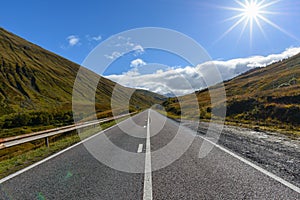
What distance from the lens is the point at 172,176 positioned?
5.11 metres

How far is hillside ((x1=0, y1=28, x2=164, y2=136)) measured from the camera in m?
61.9

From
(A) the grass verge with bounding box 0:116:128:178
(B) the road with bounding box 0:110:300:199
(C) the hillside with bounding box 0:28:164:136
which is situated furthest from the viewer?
(C) the hillside with bounding box 0:28:164:136

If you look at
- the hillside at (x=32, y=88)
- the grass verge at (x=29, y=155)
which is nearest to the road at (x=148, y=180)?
the grass verge at (x=29, y=155)

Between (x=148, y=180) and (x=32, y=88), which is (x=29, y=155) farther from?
(x=32, y=88)

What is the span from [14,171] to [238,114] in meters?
23.0

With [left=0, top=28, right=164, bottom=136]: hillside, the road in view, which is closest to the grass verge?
the road

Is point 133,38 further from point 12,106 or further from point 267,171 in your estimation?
point 12,106

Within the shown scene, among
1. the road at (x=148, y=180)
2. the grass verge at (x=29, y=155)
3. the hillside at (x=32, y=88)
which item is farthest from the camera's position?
the hillside at (x=32, y=88)

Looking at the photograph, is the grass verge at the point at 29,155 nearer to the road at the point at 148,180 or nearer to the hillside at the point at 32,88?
the road at the point at 148,180

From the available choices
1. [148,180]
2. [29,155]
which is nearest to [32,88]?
[29,155]

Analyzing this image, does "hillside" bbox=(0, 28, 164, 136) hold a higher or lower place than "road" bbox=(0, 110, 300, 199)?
higher

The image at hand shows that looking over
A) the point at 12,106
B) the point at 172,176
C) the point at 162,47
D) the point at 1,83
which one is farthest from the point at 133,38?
the point at 1,83

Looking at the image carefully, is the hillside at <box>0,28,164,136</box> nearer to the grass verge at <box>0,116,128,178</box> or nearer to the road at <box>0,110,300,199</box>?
the grass verge at <box>0,116,128,178</box>

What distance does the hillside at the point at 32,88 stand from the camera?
6191 centimetres
